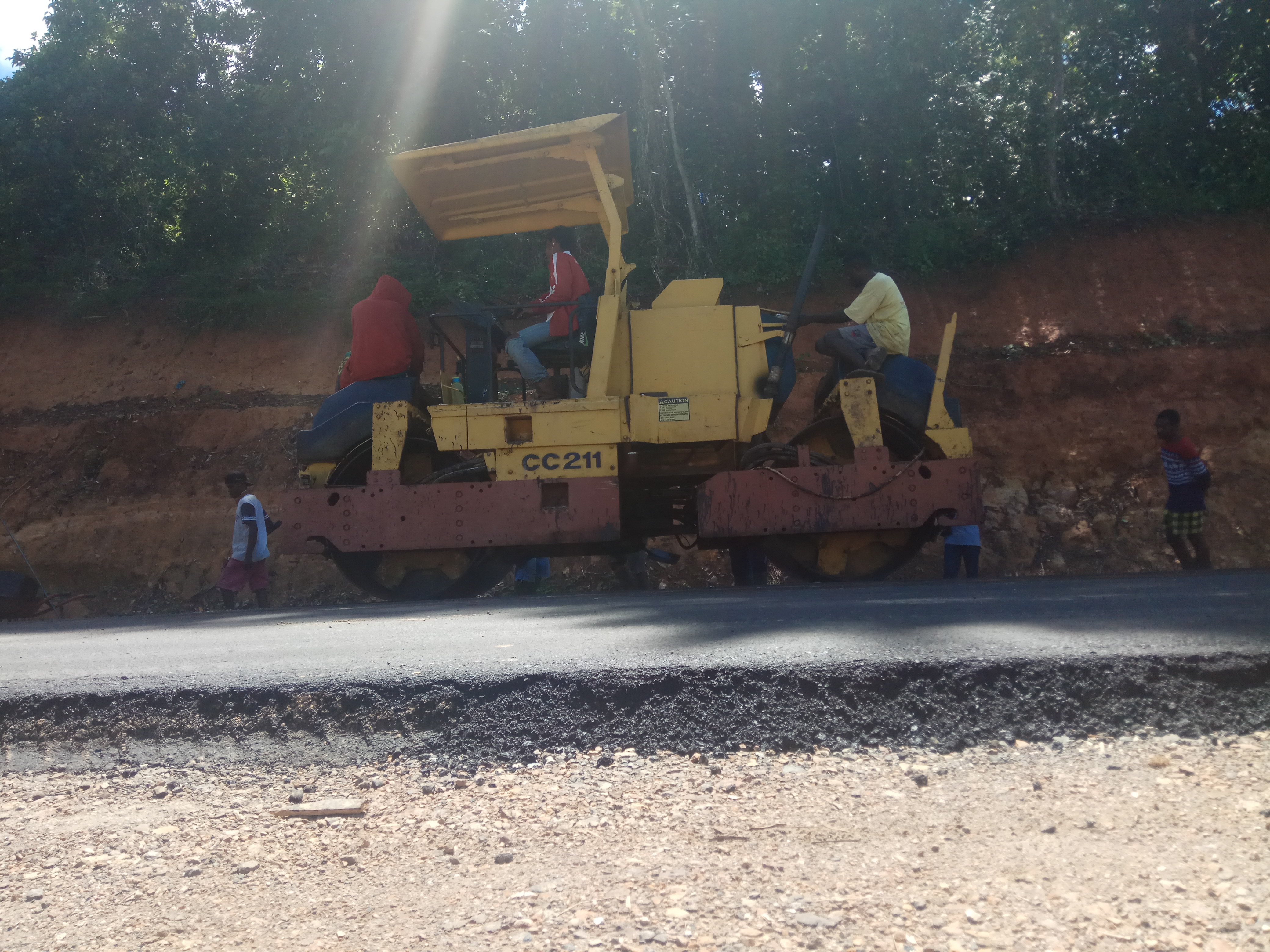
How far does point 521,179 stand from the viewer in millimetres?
7254

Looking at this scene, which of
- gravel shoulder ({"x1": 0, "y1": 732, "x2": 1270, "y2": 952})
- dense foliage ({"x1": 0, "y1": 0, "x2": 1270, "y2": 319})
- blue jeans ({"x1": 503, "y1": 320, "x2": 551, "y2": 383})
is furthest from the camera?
dense foliage ({"x1": 0, "y1": 0, "x2": 1270, "y2": 319})

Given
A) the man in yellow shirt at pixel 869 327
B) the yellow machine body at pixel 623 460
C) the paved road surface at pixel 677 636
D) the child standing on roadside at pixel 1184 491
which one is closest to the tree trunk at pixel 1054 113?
the child standing on roadside at pixel 1184 491

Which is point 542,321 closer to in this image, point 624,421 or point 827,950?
point 624,421

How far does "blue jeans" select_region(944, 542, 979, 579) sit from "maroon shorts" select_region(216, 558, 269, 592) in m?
5.91

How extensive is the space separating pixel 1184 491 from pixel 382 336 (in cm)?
640

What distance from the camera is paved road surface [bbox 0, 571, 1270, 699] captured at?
124 inches

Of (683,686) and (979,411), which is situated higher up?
(979,411)

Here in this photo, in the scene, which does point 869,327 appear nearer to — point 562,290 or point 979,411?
point 562,290

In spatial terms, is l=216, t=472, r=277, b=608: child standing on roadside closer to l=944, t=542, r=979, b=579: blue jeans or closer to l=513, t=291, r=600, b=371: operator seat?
l=513, t=291, r=600, b=371: operator seat

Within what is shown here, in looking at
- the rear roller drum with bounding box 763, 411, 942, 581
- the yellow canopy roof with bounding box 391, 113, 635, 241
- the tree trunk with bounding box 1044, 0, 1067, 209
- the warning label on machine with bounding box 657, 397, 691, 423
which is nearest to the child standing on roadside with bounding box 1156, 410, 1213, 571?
the rear roller drum with bounding box 763, 411, 942, 581

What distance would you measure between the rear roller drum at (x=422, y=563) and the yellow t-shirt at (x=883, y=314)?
292cm

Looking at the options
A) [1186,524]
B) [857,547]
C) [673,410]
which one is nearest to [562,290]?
[673,410]

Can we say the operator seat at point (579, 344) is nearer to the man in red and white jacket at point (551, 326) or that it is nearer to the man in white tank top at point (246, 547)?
the man in red and white jacket at point (551, 326)

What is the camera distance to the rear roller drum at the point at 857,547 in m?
6.87
